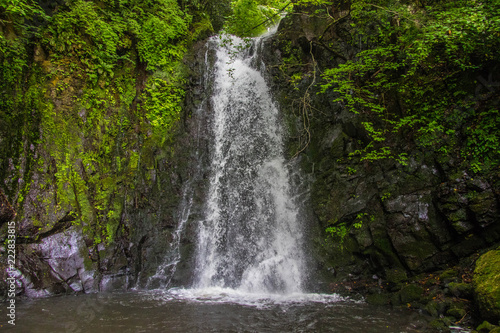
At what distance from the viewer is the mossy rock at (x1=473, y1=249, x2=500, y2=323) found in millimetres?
3682

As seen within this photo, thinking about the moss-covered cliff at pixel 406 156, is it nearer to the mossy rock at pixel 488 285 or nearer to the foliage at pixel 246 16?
the mossy rock at pixel 488 285

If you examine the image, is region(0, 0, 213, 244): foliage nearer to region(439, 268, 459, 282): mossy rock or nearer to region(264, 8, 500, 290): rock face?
Answer: region(264, 8, 500, 290): rock face

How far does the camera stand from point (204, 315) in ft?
15.6

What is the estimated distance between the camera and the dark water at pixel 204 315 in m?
4.18

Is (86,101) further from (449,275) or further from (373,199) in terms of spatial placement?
(449,275)

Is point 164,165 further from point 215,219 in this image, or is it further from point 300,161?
point 300,161

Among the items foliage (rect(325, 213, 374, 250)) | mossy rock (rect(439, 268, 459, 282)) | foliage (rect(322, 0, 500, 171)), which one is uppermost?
foliage (rect(322, 0, 500, 171))

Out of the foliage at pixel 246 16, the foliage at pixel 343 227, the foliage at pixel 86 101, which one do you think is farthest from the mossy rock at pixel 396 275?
the foliage at pixel 246 16

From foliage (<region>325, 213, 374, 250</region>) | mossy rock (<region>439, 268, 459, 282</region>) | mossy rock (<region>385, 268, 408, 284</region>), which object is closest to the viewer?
mossy rock (<region>439, 268, 459, 282</region>)

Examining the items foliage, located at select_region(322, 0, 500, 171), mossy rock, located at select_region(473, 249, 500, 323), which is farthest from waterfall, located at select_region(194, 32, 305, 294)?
mossy rock, located at select_region(473, 249, 500, 323)

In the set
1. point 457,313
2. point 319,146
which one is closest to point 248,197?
point 319,146

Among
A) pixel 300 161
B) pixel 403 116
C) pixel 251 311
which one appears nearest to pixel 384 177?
pixel 403 116

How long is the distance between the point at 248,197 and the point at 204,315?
3.55m

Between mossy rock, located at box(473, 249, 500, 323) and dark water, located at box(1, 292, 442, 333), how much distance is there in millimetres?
874
